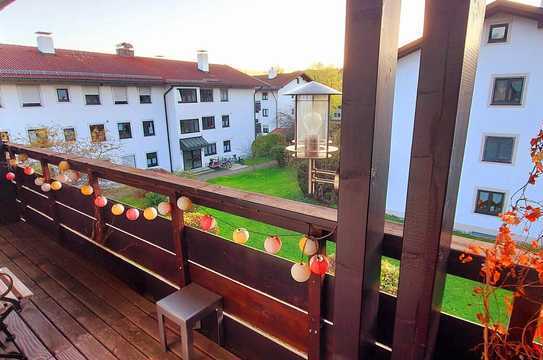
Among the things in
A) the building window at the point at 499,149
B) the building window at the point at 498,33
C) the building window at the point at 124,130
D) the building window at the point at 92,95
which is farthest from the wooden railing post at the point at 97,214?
the building window at the point at 124,130

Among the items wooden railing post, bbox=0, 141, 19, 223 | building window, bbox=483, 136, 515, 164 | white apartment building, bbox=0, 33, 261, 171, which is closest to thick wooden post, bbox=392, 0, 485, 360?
wooden railing post, bbox=0, 141, 19, 223

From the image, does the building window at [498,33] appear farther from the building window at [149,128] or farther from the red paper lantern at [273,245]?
the building window at [149,128]

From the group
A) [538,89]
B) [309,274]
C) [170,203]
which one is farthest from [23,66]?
[538,89]

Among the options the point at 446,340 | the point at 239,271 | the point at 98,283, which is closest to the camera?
the point at 446,340

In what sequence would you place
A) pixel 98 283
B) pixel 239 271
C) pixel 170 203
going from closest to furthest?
pixel 239 271, pixel 170 203, pixel 98 283

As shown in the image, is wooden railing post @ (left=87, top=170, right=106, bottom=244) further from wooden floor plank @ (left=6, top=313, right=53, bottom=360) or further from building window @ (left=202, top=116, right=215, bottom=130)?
building window @ (left=202, top=116, right=215, bottom=130)

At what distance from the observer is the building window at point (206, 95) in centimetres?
1294

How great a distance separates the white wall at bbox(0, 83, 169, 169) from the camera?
8.60 metres

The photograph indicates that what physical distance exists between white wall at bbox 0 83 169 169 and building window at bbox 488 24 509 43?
10.4 meters

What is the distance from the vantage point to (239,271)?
130 cm

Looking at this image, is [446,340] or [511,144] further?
[511,144]

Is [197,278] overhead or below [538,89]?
below

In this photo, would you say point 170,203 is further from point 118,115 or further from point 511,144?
point 118,115

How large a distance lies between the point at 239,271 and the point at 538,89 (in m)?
6.99
